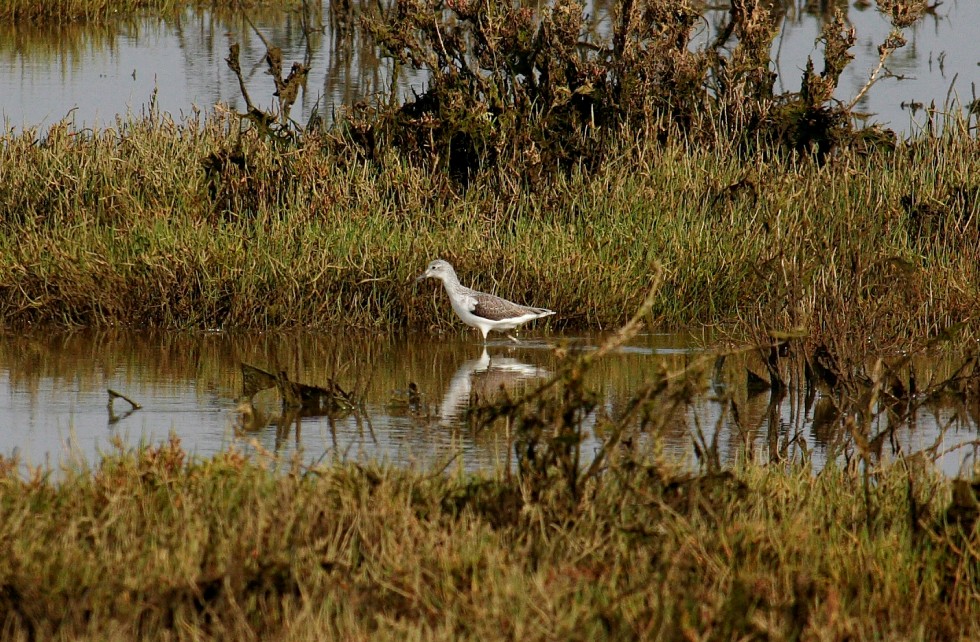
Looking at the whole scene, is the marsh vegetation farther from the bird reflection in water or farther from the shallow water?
the bird reflection in water

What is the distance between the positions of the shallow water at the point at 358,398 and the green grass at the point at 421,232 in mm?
362

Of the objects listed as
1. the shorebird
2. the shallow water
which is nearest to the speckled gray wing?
the shorebird

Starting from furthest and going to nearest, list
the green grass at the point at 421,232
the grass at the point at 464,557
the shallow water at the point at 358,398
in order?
the green grass at the point at 421,232 → the shallow water at the point at 358,398 → the grass at the point at 464,557

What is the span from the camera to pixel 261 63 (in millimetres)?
25594

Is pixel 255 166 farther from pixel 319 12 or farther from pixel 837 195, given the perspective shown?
pixel 319 12

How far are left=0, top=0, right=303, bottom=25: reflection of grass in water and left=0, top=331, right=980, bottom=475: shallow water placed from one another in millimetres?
20396

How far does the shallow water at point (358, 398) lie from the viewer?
25.3 feet

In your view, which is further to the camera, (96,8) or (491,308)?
(96,8)

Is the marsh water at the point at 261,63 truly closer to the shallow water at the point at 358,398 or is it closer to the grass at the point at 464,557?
the shallow water at the point at 358,398

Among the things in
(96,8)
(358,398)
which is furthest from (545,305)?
(96,8)

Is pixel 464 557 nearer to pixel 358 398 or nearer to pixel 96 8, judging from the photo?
pixel 358 398

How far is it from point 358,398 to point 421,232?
3.25m

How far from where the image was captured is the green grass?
1135 centimetres

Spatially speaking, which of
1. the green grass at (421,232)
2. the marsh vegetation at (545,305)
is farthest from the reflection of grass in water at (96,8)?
the green grass at (421,232)
